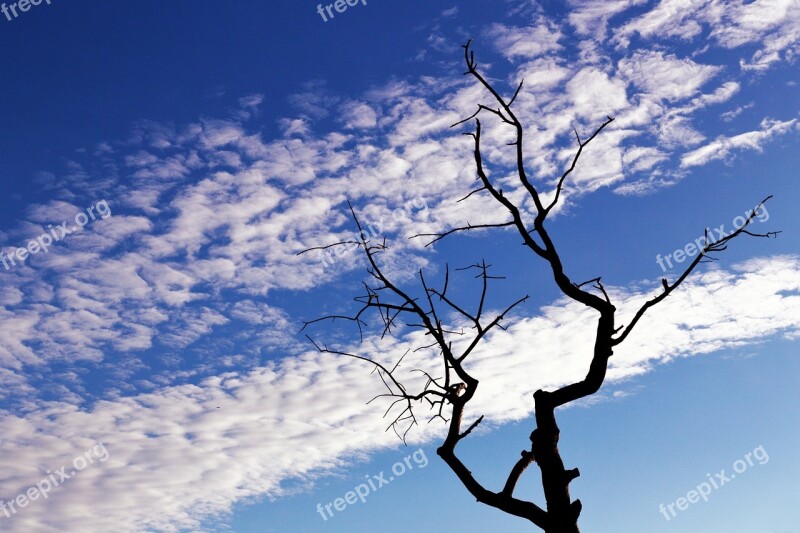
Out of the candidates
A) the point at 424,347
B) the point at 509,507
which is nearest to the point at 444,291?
the point at 424,347

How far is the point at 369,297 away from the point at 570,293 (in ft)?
5.94

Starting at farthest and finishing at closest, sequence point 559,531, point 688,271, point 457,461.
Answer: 1. point 457,461
2. point 688,271
3. point 559,531

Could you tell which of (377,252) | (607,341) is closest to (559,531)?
(607,341)

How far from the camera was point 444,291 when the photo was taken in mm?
6074

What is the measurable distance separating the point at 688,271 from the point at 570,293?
0.95 m

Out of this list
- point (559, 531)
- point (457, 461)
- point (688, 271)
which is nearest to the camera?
point (559, 531)

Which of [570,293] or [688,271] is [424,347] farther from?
[688,271]

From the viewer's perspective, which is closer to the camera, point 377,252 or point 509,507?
point 509,507

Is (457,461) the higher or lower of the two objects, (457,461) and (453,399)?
the lower

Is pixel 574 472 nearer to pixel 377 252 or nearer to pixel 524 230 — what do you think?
pixel 524 230

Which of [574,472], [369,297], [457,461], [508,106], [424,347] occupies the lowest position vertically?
[574,472]

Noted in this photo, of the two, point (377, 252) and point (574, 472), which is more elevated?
point (377, 252)

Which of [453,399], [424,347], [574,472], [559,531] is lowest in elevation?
[559,531]

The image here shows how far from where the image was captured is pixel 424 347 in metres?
6.25
